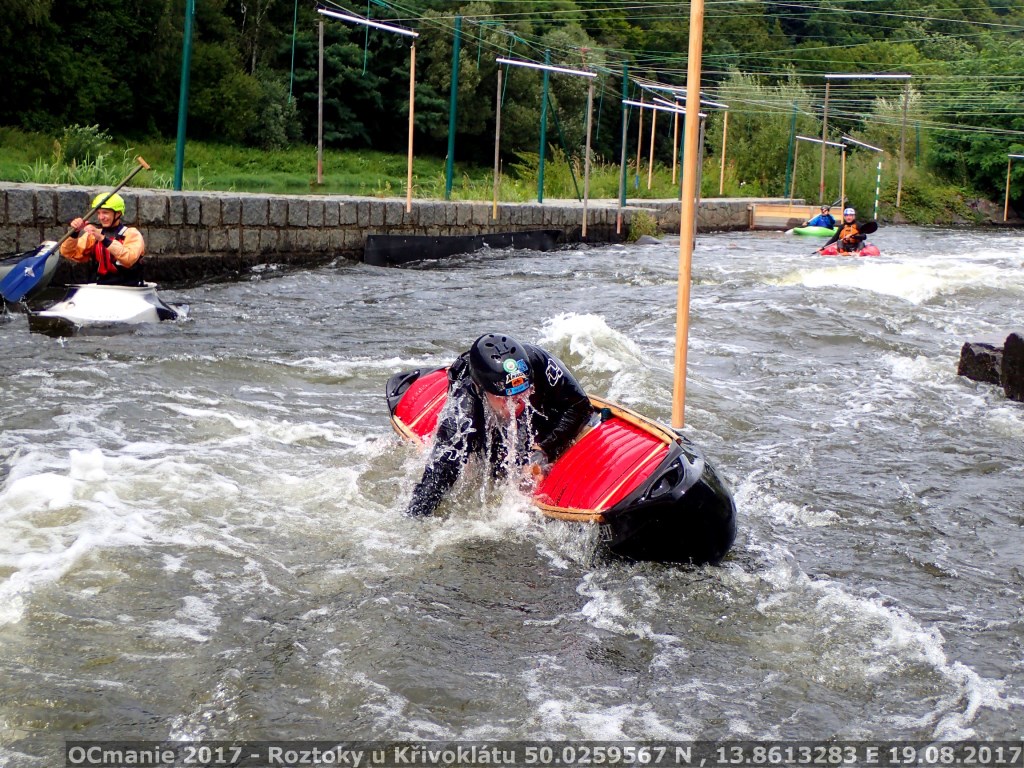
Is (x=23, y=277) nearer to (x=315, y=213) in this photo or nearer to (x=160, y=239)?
(x=160, y=239)

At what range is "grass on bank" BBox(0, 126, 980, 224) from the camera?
1883cm

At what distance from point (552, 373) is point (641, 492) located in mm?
759

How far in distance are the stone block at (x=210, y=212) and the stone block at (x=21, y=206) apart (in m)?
2.43

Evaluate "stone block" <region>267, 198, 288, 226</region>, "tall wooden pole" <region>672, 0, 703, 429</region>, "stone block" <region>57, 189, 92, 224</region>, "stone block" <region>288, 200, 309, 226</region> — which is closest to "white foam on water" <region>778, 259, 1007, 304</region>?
"stone block" <region>288, 200, 309, 226</region>

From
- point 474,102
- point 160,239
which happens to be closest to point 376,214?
point 160,239

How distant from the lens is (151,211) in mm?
13812

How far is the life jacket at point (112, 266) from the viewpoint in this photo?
10453 millimetres

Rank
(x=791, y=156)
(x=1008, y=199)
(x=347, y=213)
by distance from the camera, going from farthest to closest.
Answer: (x=1008, y=199), (x=791, y=156), (x=347, y=213)

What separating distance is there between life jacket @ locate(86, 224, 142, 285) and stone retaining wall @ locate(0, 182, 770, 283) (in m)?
2.10

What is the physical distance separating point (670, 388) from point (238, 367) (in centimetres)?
329

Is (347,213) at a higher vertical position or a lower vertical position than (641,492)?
higher

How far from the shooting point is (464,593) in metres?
4.75

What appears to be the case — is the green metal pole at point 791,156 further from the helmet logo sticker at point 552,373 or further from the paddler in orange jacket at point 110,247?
the helmet logo sticker at point 552,373

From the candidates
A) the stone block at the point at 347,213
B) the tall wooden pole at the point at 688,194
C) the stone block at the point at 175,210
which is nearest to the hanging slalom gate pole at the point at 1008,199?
the stone block at the point at 347,213
